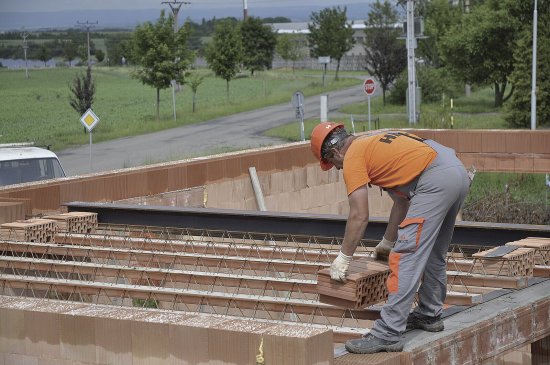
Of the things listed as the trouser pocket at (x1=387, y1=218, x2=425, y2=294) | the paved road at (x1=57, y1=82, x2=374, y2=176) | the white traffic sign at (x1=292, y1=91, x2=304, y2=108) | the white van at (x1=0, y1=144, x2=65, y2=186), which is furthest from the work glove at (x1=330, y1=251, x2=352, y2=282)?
the paved road at (x1=57, y1=82, x2=374, y2=176)

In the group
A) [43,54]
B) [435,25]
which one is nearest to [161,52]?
[435,25]

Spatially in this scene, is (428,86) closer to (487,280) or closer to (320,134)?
(487,280)

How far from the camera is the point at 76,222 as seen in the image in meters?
13.4

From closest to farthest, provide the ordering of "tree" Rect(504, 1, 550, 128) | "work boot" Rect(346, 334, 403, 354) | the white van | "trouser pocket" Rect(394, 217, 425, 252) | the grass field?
"work boot" Rect(346, 334, 403, 354) < "trouser pocket" Rect(394, 217, 425, 252) < the white van < "tree" Rect(504, 1, 550, 128) < the grass field

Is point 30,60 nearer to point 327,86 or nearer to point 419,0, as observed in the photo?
point 419,0

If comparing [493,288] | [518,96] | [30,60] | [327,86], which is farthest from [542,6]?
[30,60]

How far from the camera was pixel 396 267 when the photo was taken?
26.4ft

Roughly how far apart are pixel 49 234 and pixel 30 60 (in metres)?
130

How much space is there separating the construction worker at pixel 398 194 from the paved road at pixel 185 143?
25812mm

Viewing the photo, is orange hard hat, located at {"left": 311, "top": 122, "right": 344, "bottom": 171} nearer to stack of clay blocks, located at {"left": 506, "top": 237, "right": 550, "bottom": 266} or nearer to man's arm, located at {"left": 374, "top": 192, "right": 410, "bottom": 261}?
man's arm, located at {"left": 374, "top": 192, "right": 410, "bottom": 261}

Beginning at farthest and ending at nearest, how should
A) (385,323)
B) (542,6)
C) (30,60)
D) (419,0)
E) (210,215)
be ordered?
(30,60) → (419,0) → (542,6) → (210,215) → (385,323)

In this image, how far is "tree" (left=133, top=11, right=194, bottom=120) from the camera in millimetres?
51344

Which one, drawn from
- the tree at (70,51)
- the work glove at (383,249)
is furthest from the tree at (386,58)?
the tree at (70,51)

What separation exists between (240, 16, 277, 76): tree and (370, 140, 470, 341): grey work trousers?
307 feet
